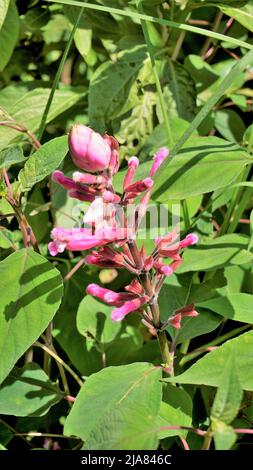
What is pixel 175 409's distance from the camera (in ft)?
3.42

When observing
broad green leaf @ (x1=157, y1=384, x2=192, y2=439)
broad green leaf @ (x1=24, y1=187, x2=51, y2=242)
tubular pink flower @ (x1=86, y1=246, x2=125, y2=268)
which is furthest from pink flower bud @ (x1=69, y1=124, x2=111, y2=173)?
broad green leaf @ (x1=24, y1=187, x2=51, y2=242)

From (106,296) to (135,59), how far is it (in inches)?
26.9

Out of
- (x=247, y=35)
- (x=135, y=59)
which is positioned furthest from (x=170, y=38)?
(x=247, y=35)

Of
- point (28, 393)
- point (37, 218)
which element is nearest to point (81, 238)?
point (28, 393)

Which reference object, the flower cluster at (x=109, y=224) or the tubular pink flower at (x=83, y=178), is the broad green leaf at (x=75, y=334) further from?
the tubular pink flower at (x=83, y=178)

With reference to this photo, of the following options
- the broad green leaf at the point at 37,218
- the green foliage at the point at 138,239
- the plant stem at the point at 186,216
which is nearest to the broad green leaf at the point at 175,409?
the green foliage at the point at 138,239

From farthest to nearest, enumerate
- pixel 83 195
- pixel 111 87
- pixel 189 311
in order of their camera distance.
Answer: pixel 111 87
pixel 189 311
pixel 83 195

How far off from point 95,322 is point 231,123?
635mm

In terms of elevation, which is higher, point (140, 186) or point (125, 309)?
point (140, 186)

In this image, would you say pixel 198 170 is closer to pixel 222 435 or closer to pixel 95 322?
pixel 95 322

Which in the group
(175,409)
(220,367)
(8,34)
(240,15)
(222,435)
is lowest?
(175,409)

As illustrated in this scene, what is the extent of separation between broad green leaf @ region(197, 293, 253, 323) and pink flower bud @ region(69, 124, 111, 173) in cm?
37

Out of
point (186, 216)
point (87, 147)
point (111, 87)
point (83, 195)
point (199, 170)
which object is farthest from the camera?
point (111, 87)

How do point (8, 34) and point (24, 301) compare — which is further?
point (8, 34)
